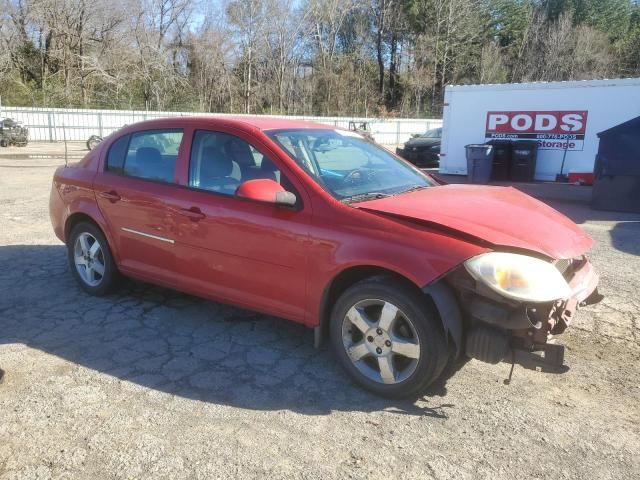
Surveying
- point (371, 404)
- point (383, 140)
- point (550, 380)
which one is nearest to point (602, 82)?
point (550, 380)

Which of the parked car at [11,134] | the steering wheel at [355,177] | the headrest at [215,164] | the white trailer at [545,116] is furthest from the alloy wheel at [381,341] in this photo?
the parked car at [11,134]

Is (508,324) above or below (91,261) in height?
above

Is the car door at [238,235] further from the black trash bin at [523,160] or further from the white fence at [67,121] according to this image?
the white fence at [67,121]

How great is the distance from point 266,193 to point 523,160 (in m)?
12.2

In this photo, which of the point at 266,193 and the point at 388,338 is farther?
the point at 266,193

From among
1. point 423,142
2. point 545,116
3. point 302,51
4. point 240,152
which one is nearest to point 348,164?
point 240,152

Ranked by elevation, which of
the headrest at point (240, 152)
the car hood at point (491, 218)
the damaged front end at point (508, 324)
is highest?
the headrest at point (240, 152)

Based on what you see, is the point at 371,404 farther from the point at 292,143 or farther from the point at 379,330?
the point at 292,143

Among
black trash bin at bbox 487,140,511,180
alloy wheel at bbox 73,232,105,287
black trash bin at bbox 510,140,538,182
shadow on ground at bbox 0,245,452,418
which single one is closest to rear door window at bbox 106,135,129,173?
alloy wheel at bbox 73,232,105,287

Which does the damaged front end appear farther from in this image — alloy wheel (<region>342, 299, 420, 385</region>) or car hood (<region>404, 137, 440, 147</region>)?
car hood (<region>404, 137, 440, 147</region>)

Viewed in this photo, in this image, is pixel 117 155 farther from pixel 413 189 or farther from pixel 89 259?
pixel 413 189

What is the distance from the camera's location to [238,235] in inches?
146

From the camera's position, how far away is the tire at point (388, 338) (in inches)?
120

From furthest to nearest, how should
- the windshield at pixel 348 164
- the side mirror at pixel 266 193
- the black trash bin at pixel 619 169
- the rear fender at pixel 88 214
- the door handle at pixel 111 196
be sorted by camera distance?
the black trash bin at pixel 619 169, the rear fender at pixel 88 214, the door handle at pixel 111 196, the windshield at pixel 348 164, the side mirror at pixel 266 193
